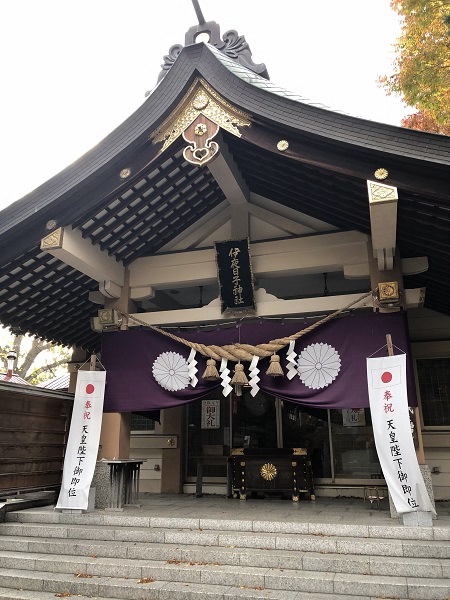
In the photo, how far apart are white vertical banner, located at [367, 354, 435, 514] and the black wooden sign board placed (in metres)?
2.17

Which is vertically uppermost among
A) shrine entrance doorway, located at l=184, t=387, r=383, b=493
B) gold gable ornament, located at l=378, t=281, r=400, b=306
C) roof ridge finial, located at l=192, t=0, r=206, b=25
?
roof ridge finial, located at l=192, t=0, r=206, b=25

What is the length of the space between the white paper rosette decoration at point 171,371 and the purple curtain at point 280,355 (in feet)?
0.05

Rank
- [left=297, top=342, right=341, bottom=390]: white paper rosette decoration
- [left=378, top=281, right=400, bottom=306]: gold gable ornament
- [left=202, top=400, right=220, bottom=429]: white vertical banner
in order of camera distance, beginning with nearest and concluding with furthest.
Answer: [left=378, top=281, right=400, bottom=306]: gold gable ornament → [left=297, top=342, right=341, bottom=390]: white paper rosette decoration → [left=202, top=400, right=220, bottom=429]: white vertical banner

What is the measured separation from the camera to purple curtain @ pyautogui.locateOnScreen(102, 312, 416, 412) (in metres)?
6.42

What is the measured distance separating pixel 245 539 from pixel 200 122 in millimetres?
5154

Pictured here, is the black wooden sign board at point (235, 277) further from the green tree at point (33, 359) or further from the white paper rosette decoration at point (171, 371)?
the green tree at point (33, 359)

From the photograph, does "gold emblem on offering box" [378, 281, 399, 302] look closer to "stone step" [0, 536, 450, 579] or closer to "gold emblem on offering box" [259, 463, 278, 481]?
"stone step" [0, 536, 450, 579]

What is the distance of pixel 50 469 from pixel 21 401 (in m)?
1.29

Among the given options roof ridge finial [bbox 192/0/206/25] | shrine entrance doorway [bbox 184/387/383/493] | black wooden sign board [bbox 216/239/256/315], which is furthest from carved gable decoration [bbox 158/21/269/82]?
shrine entrance doorway [bbox 184/387/383/493]

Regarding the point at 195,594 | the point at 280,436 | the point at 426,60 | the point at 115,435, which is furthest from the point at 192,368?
the point at 426,60

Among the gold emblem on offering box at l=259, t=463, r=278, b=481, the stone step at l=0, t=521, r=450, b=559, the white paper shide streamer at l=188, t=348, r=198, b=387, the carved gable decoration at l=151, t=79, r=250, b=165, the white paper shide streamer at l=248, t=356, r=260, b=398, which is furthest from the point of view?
the gold emblem on offering box at l=259, t=463, r=278, b=481

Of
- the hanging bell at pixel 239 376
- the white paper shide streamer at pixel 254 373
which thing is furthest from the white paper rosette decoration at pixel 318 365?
the hanging bell at pixel 239 376

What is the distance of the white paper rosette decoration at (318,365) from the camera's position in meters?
6.52

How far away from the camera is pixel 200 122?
6.26 metres
